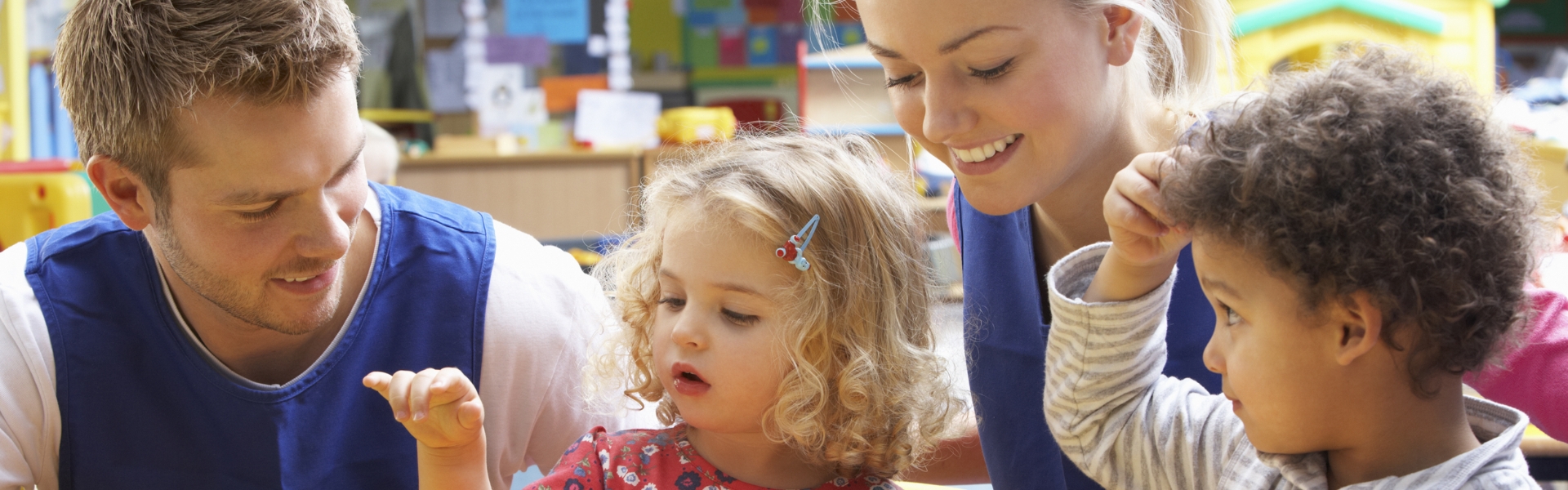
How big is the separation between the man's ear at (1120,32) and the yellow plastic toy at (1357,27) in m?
3.06

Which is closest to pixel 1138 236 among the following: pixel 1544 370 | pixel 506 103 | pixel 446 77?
pixel 1544 370

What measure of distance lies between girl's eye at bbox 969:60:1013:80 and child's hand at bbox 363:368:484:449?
54 centimetres

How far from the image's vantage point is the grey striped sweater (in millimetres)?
945

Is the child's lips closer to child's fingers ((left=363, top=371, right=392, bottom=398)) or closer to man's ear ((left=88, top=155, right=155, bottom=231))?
child's fingers ((left=363, top=371, right=392, bottom=398))

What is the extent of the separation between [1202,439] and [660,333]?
509mm

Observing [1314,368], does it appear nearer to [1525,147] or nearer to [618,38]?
[1525,147]

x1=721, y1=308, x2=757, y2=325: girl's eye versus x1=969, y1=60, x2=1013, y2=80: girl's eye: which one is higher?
x1=969, y1=60, x2=1013, y2=80: girl's eye

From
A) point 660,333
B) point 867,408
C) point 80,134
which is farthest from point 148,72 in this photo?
point 867,408

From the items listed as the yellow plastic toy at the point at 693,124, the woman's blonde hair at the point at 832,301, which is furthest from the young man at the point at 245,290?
the yellow plastic toy at the point at 693,124

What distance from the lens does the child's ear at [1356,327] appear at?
757 millimetres

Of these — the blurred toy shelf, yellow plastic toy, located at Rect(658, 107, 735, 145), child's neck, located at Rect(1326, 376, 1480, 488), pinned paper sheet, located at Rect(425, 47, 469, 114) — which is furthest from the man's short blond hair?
pinned paper sheet, located at Rect(425, 47, 469, 114)

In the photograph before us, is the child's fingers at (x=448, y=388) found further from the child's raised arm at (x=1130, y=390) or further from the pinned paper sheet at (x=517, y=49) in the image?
the pinned paper sheet at (x=517, y=49)

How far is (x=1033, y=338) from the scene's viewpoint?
48.2 inches

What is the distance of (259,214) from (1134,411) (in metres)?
0.89
